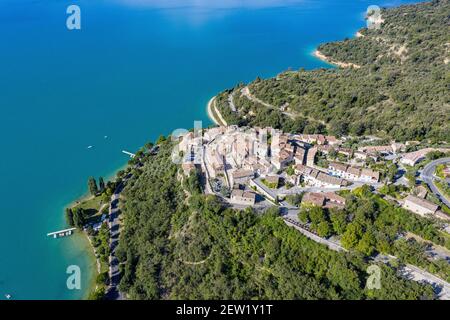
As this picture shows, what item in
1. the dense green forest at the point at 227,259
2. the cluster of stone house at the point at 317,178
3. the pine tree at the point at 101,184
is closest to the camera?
the dense green forest at the point at 227,259

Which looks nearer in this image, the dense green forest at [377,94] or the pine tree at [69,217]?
the pine tree at [69,217]

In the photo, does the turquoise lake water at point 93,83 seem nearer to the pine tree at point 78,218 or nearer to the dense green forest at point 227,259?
the pine tree at point 78,218

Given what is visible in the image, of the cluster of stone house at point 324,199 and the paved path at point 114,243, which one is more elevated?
the cluster of stone house at point 324,199

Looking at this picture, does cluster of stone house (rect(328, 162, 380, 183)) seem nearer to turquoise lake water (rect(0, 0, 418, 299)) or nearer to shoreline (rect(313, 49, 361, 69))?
turquoise lake water (rect(0, 0, 418, 299))

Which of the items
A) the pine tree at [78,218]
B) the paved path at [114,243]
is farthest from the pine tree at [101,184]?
the pine tree at [78,218]

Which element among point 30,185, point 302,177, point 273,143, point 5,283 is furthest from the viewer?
point 30,185

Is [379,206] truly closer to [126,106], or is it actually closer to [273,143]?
[273,143]

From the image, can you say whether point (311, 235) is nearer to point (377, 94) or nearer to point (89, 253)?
point (89, 253)
